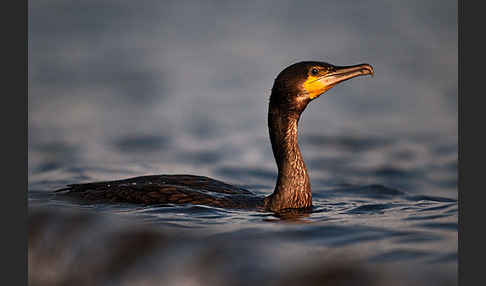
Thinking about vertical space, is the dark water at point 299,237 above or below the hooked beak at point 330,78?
below

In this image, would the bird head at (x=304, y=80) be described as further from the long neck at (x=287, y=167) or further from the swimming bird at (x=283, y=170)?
the long neck at (x=287, y=167)

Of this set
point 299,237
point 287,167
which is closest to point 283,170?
point 287,167

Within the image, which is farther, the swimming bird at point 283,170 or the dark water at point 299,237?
the swimming bird at point 283,170

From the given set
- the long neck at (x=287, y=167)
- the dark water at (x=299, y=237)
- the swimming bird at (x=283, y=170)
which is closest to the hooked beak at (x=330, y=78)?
the swimming bird at (x=283, y=170)

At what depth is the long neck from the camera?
671 cm

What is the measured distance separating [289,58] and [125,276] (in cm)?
1079

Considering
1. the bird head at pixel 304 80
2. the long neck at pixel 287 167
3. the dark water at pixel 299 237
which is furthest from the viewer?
the long neck at pixel 287 167

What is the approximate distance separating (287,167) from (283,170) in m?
0.05

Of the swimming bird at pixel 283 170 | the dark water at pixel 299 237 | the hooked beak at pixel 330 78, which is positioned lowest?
the dark water at pixel 299 237

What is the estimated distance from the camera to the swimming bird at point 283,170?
6.59 metres

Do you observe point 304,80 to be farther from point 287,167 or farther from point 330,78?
point 287,167

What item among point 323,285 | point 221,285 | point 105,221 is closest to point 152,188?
point 105,221

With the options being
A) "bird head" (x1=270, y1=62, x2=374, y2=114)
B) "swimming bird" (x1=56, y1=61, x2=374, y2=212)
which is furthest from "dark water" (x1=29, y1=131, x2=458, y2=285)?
"bird head" (x1=270, y1=62, x2=374, y2=114)

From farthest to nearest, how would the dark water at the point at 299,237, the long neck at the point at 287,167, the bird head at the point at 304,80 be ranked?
the long neck at the point at 287,167
the bird head at the point at 304,80
the dark water at the point at 299,237
